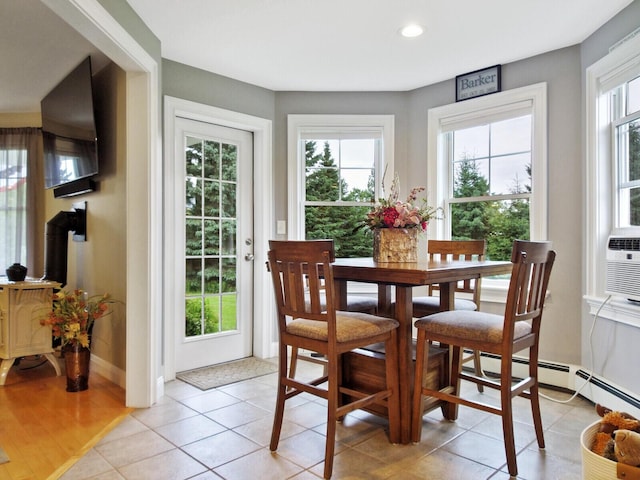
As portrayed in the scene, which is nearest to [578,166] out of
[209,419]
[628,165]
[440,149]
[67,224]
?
[628,165]

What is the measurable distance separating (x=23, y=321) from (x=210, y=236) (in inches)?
60.0

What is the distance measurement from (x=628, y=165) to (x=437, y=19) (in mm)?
1467

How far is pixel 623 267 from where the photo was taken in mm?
2594

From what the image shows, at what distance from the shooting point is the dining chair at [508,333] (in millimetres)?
1925

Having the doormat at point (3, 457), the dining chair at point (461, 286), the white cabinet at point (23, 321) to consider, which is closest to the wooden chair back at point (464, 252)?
the dining chair at point (461, 286)

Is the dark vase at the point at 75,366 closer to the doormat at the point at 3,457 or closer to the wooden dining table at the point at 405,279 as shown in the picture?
the doormat at the point at 3,457

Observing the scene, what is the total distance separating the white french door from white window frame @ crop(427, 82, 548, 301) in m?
1.61

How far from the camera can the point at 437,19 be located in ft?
8.93

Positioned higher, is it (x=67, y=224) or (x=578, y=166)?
(x=578, y=166)

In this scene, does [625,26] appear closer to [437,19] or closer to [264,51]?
[437,19]

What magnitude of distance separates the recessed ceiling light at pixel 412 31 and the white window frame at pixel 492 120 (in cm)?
96

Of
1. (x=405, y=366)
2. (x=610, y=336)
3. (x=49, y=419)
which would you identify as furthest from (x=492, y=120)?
(x=49, y=419)

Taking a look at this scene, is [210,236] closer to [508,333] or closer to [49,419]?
[49,419]

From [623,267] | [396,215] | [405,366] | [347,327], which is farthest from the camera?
[623,267]
